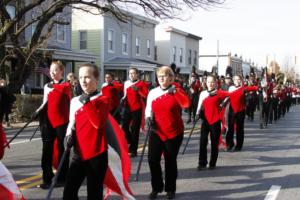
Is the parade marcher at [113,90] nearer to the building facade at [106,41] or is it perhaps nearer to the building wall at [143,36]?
the building facade at [106,41]

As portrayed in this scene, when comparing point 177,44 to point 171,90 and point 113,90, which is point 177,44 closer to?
point 113,90

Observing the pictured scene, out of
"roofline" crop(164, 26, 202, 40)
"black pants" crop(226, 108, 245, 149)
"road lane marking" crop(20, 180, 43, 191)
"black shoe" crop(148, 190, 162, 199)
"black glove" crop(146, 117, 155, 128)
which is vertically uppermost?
"roofline" crop(164, 26, 202, 40)

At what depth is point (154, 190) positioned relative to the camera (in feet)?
21.9

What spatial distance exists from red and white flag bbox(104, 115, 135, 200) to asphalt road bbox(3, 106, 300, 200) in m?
1.49

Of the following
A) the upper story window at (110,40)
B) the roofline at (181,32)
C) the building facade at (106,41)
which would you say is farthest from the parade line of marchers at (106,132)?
the roofline at (181,32)

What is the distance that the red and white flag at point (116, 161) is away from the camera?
5129 mm

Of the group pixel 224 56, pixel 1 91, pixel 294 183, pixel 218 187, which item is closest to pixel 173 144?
pixel 218 187

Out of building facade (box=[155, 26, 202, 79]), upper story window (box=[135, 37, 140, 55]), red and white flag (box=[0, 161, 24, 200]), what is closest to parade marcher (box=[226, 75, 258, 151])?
red and white flag (box=[0, 161, 24, 200])

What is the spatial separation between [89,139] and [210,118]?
446 cm

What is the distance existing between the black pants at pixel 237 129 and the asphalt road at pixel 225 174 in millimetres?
267

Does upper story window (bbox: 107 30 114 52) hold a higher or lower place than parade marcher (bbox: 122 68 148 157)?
higher

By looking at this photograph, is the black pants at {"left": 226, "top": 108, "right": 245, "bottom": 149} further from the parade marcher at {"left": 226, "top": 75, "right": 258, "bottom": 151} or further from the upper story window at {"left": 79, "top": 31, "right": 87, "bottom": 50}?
the upper story window at {"left": 79, "top": 31, "right": 87, "bottom": 50}

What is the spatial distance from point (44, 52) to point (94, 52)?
48.4 feet

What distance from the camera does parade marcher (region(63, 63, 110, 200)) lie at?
482 centimetres
